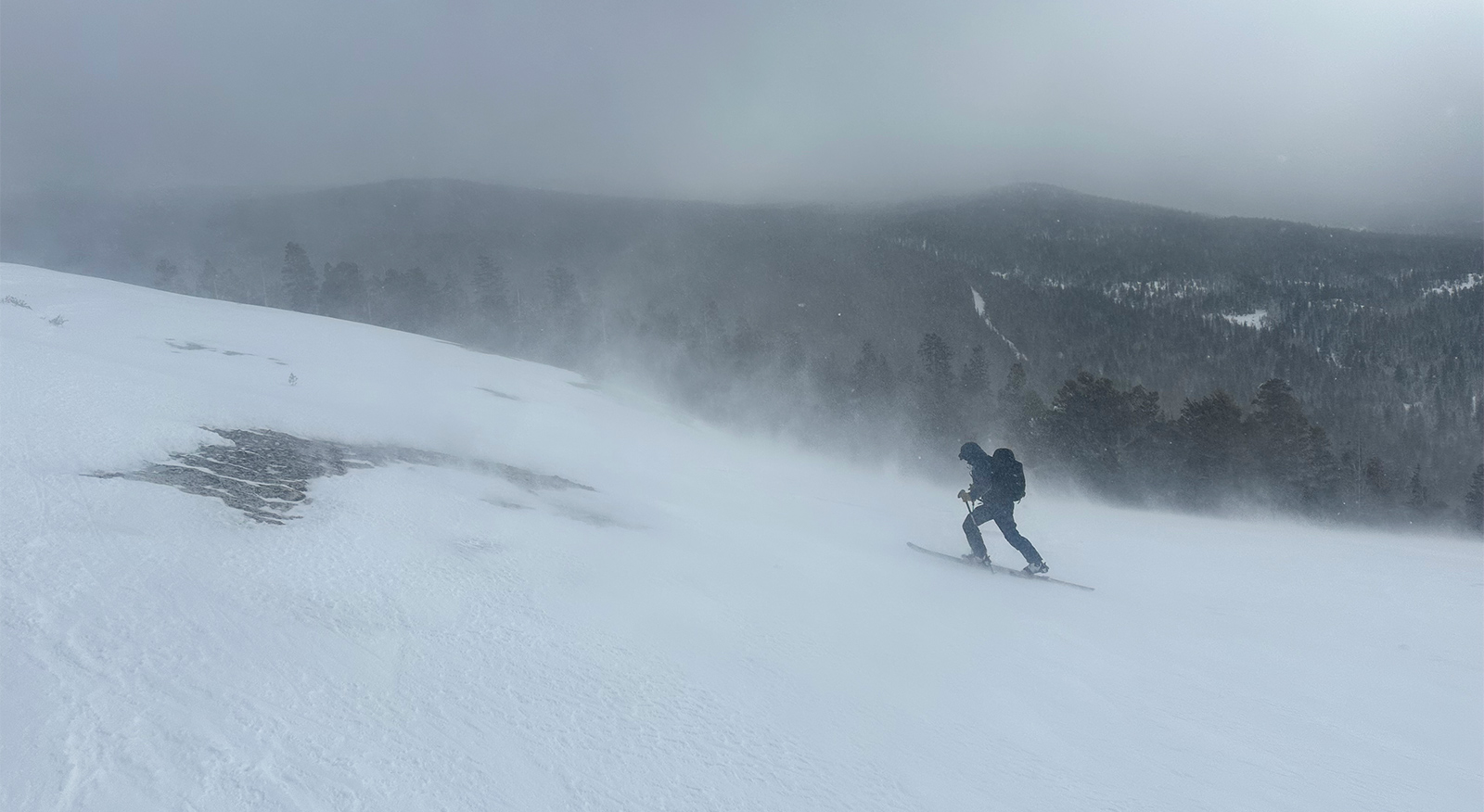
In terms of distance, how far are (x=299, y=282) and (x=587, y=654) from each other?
92132 mm

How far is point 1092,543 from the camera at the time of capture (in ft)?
49.9

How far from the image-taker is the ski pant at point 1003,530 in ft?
36.8

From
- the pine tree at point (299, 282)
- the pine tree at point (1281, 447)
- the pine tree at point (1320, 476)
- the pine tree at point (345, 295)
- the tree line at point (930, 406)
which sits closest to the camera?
the pine tree at point (1281, 447)

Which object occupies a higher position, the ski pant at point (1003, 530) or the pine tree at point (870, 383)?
the pine tree at point (870, 383)

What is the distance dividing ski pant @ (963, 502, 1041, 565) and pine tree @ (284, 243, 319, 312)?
88754mm

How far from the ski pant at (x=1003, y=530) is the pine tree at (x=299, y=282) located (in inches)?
3494

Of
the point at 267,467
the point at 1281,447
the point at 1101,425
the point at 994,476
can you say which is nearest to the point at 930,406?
the point at 1101,425

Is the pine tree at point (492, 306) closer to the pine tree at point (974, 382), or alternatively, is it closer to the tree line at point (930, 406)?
the tree line at point (930, 406)

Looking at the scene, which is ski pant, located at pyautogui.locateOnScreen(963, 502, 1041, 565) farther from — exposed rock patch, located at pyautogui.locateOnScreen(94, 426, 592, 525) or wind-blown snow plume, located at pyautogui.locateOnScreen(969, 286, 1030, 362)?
wind-blown snow plume, located at pyautogui.locateOnScreen(969, 286, 1030, 362)

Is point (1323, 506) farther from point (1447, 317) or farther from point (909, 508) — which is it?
point (1447, 317)

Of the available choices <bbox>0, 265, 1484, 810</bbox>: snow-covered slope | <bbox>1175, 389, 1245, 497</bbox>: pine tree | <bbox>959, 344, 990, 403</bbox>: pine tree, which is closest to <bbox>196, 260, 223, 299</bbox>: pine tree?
<bbox>959, 344, 990, 403</bbox>: pine tree

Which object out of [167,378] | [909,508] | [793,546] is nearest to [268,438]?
[167,378]

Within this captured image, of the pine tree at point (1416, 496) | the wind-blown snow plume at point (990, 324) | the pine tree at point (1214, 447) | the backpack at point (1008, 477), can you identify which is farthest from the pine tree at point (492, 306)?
the wind-blown snow plume at point (990, 324)

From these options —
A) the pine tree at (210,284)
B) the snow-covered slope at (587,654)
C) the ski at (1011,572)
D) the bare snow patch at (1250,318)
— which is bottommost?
the ski at (1011,572)
